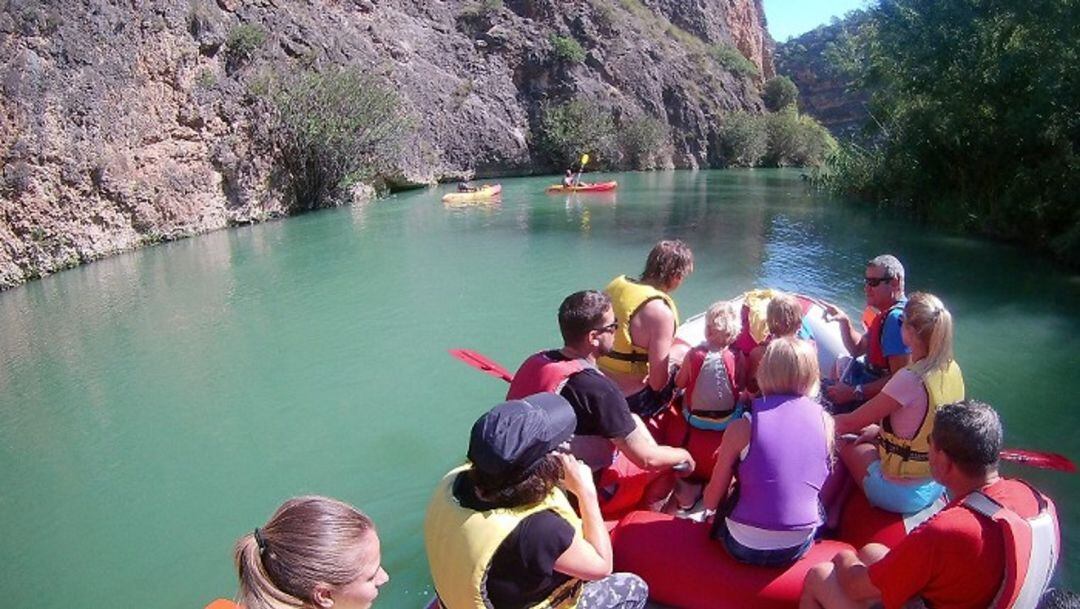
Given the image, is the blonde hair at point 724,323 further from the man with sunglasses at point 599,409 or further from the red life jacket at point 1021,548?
the red life jacket at point 1021,548

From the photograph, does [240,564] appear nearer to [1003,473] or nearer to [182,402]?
[1003,473]

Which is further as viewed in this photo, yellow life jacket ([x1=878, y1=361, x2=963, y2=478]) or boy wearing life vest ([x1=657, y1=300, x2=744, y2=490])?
boy wearing life vest ([x1=657, y1=300, x2=744, y2=490])

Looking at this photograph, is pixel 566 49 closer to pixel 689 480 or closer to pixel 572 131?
pixel 572 131

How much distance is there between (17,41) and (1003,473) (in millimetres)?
20227

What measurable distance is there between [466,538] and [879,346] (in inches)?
129

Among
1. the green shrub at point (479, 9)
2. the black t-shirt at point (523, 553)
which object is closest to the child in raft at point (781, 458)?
the black t-shirt at point (523, 553)

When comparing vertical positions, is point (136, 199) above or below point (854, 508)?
above

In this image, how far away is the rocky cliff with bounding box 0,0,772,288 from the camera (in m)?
16.5

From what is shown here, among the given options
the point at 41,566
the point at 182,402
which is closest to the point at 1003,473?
the point at 41,566

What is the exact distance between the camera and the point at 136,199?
61.9 ft

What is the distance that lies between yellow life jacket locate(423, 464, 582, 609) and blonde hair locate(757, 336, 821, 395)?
0.99 m

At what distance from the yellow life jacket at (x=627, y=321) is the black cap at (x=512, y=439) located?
6.44 feet

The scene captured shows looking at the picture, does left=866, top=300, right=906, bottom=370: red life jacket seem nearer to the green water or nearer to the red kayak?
the green water

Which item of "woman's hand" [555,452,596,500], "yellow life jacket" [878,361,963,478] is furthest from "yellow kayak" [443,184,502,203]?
"woman's hand" [555,452,596,500]
